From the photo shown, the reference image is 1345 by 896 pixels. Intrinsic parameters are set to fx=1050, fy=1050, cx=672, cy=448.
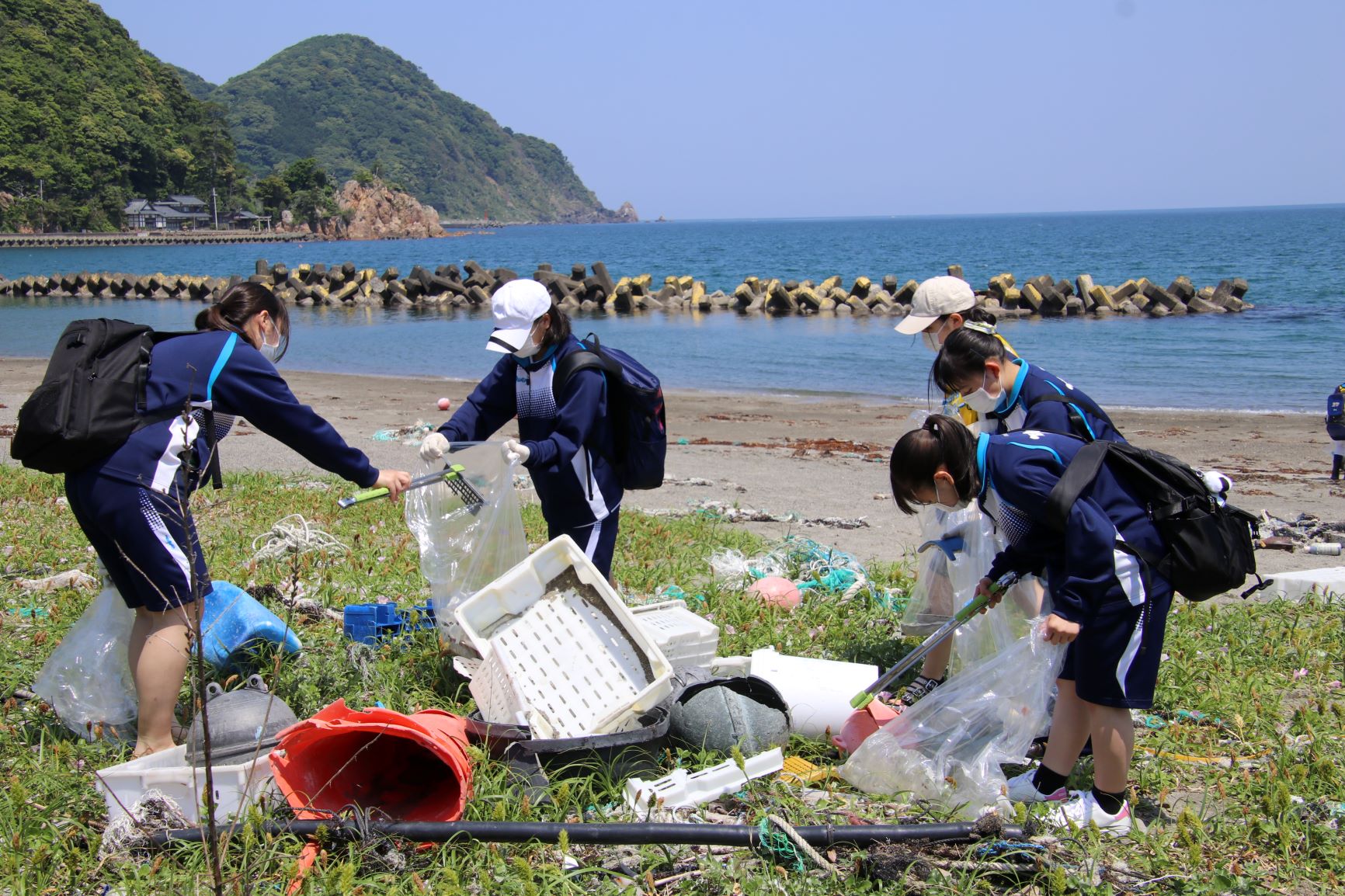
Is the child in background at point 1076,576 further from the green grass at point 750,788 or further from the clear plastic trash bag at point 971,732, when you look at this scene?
the green grass at point 750,788

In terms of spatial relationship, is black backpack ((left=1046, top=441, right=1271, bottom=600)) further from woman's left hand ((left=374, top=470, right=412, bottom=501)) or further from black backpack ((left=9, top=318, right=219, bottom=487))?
black backpack ((left=9, top=318, right=219, bottom=487))

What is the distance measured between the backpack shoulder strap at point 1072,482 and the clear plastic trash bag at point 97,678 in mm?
3002

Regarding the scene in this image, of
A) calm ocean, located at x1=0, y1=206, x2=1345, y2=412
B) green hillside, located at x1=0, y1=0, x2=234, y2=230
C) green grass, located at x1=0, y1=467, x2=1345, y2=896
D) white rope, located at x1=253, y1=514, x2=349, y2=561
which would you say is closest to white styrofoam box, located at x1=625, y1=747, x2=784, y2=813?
green grass, located at x1=0, y1=467, x2=1345, y2=896

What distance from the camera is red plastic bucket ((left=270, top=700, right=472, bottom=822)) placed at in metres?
2.94

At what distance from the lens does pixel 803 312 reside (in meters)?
30.2

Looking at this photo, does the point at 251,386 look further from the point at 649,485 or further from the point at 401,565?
the point at 401,565

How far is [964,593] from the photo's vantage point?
3957 mm

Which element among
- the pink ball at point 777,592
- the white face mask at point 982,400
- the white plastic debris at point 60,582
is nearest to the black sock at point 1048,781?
the white face mask at point 982,400

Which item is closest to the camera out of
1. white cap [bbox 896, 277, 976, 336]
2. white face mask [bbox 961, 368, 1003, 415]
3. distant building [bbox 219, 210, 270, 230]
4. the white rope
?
white face mask [bbox 961, 368, 1003, 415]

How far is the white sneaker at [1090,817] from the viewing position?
3.08m

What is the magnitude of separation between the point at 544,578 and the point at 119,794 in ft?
4.85

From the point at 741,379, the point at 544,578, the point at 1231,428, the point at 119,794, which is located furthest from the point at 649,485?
the point at 741,379

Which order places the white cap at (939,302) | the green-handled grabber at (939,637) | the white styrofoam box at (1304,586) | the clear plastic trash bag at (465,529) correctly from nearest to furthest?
1. the green-handled grabber at (939,637)
2. the clear plastic trash bag at (465,529)
3. the white cap at (939,302)
4. the white styrofoam box at (1304,586)

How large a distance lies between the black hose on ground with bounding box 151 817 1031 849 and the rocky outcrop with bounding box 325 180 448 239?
4784 inches
